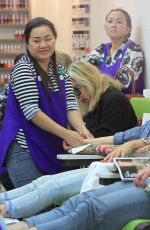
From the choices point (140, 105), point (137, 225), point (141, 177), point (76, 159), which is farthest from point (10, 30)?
point (137, 225)

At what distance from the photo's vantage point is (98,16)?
629cm

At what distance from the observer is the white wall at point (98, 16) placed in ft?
13.8

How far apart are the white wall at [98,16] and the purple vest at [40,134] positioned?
162 cm

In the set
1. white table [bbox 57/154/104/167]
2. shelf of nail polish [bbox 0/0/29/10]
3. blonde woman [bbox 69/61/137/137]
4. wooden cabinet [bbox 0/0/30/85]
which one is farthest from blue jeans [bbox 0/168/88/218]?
shelf of nail polish [bbox 0/0/29/10]

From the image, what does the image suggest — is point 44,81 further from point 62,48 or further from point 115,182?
point 62,48

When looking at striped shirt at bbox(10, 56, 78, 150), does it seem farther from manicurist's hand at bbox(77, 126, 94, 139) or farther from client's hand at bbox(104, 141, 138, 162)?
client's hand at bbox(104, 141, 138, 162)

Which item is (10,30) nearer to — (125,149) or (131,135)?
(131,135)

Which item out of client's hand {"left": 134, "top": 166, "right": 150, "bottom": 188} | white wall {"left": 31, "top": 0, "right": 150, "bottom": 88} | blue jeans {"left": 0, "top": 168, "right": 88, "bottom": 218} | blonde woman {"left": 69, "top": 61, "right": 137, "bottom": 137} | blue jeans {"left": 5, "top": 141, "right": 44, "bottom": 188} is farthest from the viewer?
white wall {"left": 31, "top": 0, "right": 150, "bottom": 88}

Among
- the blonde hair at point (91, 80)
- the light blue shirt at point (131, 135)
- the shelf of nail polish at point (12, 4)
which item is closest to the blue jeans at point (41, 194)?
the light blue shirt at point (131, 135)

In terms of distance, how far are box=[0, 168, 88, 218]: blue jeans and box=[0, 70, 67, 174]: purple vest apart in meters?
0.34

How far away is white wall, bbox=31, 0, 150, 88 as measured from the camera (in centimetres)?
421

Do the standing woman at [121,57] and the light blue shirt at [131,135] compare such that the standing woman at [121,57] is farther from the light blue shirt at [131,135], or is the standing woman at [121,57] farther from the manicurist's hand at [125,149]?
the manicurist's hand at [125,149]

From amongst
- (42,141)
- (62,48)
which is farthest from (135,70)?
(62,48)

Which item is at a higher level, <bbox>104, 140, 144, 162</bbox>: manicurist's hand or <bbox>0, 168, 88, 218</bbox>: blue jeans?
<bbox>104, 140, 144, 162</bbox>: manicurist's hand
